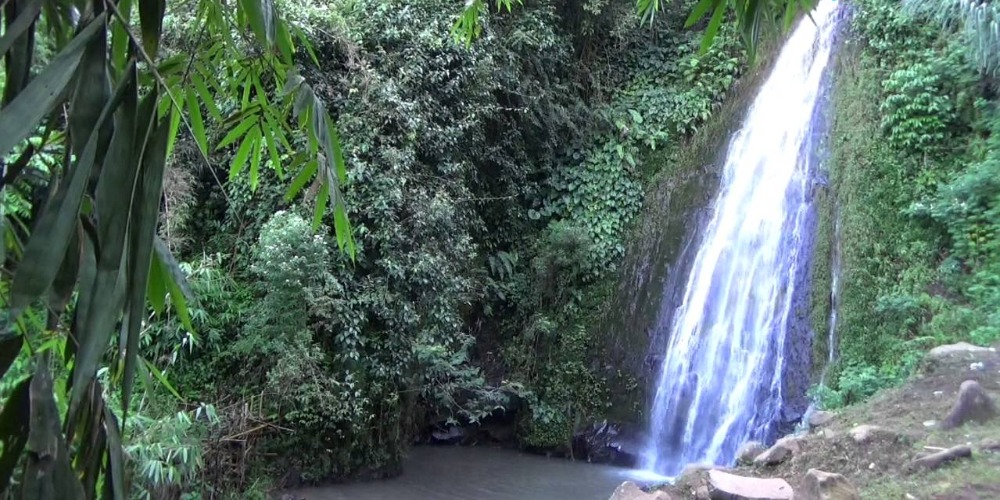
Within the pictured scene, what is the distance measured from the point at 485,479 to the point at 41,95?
28.7 feet

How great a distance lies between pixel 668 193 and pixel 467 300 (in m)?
3.89

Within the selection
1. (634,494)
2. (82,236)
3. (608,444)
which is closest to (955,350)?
(634,494)

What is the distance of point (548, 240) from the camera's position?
1211 centimetres

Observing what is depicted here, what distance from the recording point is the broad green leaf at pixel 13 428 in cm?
140

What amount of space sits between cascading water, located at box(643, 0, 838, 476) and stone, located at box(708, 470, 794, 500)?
11.3 feet

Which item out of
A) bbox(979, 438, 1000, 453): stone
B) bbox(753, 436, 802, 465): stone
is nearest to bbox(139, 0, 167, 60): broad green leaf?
bbox(979, 438, 1000, 453): stone

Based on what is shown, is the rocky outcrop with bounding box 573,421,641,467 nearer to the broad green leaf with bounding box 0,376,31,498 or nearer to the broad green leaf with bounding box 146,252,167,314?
the broad green leaf with bounding box 146,252,167,314

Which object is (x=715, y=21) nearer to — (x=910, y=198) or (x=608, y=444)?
(x=910, y=198)

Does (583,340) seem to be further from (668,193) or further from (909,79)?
(909,79)

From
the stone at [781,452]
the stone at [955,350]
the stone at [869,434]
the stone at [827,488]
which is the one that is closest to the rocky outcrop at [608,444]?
the stone at [781,452]

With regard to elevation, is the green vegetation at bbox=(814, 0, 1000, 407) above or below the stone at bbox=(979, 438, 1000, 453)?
above

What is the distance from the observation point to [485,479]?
31.2 ft

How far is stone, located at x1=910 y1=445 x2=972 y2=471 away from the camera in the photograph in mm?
4961

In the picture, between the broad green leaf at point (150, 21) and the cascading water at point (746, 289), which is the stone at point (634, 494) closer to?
the cascading water at point (746, 289)
